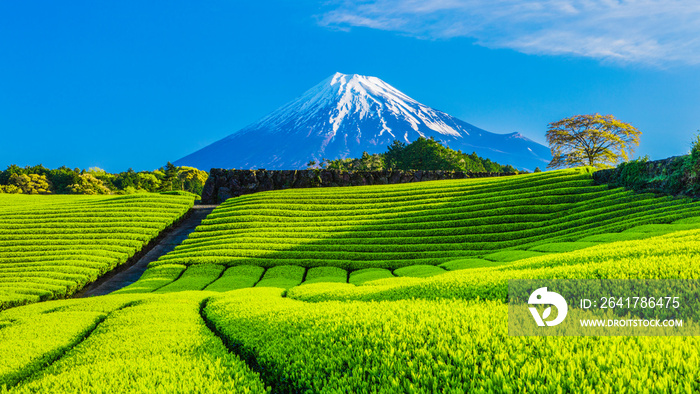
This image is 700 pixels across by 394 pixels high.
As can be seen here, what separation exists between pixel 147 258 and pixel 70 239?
12.7 feet

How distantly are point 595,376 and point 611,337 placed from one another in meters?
0.83

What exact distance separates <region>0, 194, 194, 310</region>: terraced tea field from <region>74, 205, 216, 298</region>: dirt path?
502 millimetres

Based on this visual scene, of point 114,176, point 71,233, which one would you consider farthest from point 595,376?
point 114,176

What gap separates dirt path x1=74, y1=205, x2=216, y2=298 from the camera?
14.1 m

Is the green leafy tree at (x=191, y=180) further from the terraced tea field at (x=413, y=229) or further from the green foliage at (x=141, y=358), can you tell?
the green foliage at (x=141, y=358)

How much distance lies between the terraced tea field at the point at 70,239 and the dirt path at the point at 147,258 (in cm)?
50

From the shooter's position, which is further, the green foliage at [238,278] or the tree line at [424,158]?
the tree line at [424,158]

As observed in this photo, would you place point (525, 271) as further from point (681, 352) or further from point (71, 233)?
point (71, 233)

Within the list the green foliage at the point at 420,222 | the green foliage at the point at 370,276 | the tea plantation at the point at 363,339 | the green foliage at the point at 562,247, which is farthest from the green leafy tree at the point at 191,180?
the green foliage at the point at 562,247

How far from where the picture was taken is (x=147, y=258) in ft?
58.5

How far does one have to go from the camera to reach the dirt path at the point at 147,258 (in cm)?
1408

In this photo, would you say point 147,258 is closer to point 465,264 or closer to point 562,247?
point 465,264

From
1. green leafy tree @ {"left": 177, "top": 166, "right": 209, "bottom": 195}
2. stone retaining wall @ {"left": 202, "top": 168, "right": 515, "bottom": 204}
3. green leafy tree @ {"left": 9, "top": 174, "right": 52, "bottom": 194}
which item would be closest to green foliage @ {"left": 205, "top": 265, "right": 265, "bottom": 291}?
stone retaining wall @ {"left": 202, "top": 168, "right": 515, "bottom": 204}

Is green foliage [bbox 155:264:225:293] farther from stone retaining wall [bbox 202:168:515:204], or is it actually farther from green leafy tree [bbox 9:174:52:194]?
green leafy tree [bbox 9:174:52:194]
